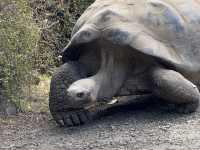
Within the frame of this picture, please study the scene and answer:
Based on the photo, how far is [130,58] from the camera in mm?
5422

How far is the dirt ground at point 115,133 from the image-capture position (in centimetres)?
437

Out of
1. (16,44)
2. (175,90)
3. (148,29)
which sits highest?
(148,29)

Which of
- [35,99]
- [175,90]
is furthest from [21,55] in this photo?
[175,90]

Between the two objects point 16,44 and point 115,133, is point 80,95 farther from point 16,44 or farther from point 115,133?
point 16,44

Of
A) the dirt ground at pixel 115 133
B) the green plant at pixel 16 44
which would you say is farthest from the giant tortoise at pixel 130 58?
the green plant at pixel 16 44

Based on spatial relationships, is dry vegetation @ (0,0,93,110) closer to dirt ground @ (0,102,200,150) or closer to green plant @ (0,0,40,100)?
green plant @ (0,0,40,100)

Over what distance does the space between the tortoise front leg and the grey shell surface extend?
5.9 inches

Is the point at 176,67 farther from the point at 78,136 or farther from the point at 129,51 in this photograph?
the point at 78,136

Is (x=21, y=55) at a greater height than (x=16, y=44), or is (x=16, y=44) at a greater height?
(x=16, y=44)

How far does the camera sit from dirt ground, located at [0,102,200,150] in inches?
172

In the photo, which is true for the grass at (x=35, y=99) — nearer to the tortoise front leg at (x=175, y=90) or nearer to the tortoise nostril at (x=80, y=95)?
the tortoise nostril at (x=80, y=95)

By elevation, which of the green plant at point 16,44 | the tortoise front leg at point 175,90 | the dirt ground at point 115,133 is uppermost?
the green plant at point 16,44

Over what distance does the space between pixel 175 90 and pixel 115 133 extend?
70cm

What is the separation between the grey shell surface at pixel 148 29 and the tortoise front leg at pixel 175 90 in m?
0.15
